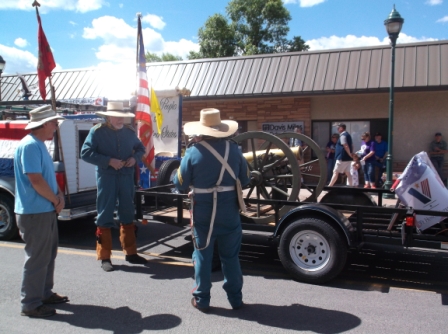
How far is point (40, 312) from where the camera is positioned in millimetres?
4238

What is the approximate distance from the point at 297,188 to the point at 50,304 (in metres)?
3.16

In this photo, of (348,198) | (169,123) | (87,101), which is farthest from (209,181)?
(87,101)

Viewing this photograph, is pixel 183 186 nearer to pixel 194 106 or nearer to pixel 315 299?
pixel 315 299

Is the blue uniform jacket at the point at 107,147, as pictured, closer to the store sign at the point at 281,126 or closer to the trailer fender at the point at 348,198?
the trailer fender at the point at 348,198

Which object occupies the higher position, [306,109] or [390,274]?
[306,109]

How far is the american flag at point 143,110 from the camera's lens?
772cm

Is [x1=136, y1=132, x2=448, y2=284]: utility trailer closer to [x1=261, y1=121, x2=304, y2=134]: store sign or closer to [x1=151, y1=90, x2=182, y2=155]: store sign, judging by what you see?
[x1=151, y1=90, x2=182, y2=155]: store sign

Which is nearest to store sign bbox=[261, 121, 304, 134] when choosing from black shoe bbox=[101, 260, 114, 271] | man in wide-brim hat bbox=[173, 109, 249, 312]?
black shoe bbox=[101, 260, 114, 271]

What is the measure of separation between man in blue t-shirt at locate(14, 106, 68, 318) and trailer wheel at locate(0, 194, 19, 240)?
308cm

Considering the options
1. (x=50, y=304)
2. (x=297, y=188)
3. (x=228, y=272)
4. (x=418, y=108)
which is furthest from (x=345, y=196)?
(x=418, y=108)

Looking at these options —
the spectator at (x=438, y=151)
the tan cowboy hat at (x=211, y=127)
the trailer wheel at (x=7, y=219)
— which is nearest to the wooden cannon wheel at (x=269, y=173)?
the tan cowboy hat at (x=211, y=127)

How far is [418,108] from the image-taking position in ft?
43.5

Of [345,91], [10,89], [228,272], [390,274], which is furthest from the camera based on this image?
[10,89]

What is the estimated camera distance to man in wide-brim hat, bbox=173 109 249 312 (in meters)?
4.22
